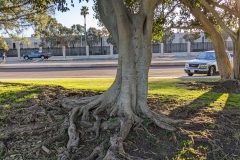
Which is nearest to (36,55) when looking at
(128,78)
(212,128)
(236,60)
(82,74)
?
(82,74)

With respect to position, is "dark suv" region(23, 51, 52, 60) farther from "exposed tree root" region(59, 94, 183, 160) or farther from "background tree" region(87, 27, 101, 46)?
"exposed tree root" region(59, 94, 183, 160)

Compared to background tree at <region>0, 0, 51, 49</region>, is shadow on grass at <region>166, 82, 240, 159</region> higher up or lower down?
lower down

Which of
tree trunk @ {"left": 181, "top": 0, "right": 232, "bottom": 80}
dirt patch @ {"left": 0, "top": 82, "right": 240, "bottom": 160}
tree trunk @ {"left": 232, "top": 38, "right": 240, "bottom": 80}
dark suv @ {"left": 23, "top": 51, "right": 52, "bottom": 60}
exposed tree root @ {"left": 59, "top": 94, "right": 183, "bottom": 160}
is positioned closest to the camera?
exposed tree root @ {"left": 59, "top": 94, "right": 183, "bottom": 160}

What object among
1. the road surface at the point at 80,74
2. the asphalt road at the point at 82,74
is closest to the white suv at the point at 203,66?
the asphalt road at the point at 82,74

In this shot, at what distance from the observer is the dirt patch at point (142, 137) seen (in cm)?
510

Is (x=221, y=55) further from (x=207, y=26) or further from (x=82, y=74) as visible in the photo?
(x=82, y=74)

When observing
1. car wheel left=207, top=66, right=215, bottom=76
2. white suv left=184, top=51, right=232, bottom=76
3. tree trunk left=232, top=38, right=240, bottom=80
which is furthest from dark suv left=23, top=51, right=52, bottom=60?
tree trunk left=232, top=38, right=240, bottom=80

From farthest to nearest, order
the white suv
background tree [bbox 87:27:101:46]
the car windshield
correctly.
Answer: background tree [bbox 87:27:101:46] < the car windshield < the white suv

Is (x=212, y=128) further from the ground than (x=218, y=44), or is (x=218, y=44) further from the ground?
(x=218, y=44)

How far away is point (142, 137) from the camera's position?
5547 mm

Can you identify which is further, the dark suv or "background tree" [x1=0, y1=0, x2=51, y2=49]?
the dark suv

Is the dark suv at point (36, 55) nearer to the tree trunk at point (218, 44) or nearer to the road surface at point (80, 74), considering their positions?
the road surface at point (80, 74)

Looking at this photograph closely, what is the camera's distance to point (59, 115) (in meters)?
6.83

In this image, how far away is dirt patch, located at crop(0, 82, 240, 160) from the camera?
5.10 m
